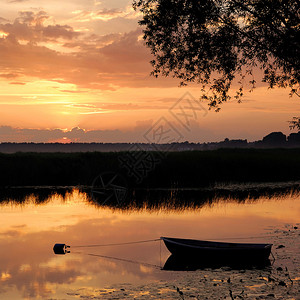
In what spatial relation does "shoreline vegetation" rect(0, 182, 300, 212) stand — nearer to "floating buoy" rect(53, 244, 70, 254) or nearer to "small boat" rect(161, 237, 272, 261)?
"floating buoy" rect(53, 244, 70, 254)

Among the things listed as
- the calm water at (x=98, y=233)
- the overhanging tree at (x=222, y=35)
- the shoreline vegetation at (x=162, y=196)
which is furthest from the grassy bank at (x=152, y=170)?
the overhanging tree at (x=222, y=35)

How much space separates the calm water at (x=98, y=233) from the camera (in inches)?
615

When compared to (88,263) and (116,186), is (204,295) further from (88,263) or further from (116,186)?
(116,186)

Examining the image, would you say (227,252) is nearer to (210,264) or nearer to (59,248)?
(210,264)

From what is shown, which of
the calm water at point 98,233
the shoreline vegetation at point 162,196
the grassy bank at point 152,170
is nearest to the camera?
the calm water at point 98,233

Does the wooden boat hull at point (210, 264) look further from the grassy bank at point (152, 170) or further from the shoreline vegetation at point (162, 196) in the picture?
the grassy bank at point (152, 170)

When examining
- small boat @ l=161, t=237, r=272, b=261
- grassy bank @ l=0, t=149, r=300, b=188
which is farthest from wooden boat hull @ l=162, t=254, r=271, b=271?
grassy bank @ l=0, t=149, r=300, b=188

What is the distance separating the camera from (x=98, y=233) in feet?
78.1

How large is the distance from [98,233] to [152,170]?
70.8ft

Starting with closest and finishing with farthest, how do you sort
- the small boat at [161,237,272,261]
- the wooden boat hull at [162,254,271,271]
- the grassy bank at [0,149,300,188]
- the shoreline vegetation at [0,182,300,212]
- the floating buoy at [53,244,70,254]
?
the wooden boat hull at [162,254,271,271]
the small boat at [161,237,272,261]
the floating buoy at [53,244,70,254]
the shoreline vegetation at [0,182,300,212]
the grassy bank at [0,149,300,188]

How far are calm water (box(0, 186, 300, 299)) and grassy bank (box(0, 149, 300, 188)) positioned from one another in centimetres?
729

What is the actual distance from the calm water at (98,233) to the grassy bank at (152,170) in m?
7.29

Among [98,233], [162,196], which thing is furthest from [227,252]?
[162,196]

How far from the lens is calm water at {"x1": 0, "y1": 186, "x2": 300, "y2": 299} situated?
15.6 meters
